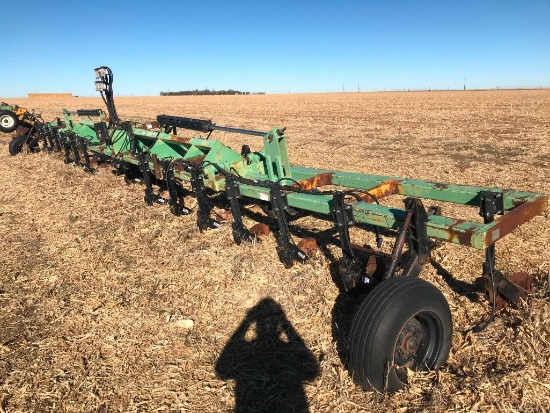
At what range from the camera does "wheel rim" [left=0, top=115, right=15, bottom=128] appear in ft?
40.9

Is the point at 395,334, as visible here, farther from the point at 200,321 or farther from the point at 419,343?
the point at 200,321

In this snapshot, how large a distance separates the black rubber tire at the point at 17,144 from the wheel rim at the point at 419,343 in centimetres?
1319

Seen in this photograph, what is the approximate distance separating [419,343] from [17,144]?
13.4 metres

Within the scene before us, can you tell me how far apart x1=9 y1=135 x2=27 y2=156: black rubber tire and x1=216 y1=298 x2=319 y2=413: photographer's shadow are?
38.8 feet

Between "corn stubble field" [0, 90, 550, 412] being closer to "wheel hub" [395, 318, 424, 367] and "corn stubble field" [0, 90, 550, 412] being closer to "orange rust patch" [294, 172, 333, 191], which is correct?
"wheel hub" [395, 318, 424, 367]

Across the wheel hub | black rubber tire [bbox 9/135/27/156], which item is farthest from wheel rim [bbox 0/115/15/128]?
the wheel hub

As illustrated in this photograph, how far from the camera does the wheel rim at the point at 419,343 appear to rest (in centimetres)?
268

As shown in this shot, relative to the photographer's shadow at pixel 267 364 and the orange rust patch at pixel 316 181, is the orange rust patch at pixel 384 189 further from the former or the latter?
the photographer's shadow at pixel 267 364

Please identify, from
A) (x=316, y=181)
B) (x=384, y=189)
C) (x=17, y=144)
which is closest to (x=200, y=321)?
(x=316, y=181)

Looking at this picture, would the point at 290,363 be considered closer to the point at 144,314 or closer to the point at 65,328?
the point at 144,314

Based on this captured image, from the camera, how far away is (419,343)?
109 inches

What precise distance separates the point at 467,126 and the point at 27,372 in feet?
57.0

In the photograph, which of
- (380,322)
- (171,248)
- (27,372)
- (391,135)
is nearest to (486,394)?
(380,322)

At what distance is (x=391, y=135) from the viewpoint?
1491 centimetres
